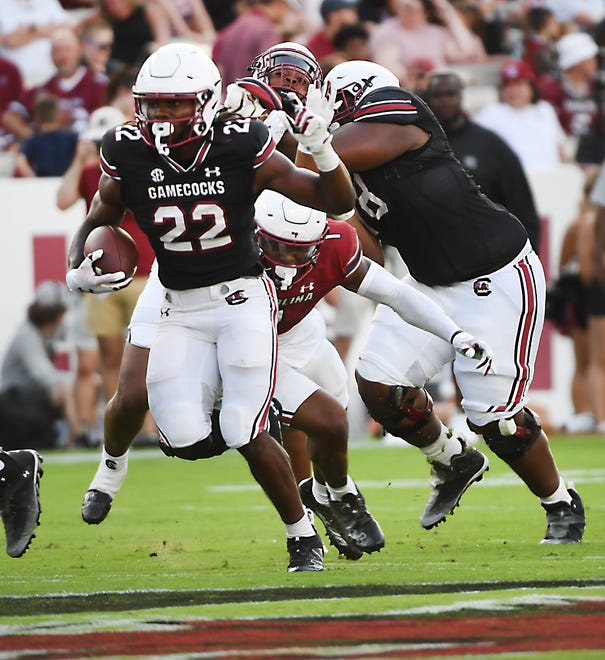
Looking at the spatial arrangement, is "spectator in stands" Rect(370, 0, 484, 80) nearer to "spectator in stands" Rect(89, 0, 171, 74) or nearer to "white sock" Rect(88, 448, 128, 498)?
"spectator in stands" Rect(89, 0, 171, 74)

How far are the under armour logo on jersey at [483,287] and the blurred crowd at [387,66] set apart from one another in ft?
11.0

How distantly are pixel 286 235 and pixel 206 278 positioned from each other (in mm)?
454

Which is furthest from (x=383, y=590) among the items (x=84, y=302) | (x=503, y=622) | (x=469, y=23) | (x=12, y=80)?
(x=469, y=23)

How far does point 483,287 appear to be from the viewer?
221 inches

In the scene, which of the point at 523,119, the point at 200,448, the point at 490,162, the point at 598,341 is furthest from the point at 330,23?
the point at 200,448

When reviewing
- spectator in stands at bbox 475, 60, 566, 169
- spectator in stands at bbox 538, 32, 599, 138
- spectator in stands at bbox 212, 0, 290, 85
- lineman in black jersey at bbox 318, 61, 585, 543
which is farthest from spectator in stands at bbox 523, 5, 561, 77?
lineman in black jersey at bbox 318, 61, 585, 543

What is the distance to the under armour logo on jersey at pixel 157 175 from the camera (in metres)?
4.92

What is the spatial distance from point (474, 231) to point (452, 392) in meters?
5.16

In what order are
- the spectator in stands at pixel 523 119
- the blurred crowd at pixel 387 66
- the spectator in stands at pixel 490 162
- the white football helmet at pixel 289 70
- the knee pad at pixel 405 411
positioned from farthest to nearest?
the spectator in stands at pixel 523 119
the blurred crowd at pixel 387 66
the spectator in stands at pixel 490 162
the white football helmet at pixel 289 70
the knee pad at pixel 405 411

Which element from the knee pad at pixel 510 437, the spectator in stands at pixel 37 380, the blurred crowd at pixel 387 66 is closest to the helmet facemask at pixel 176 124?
the knee pad at pixel 510 437

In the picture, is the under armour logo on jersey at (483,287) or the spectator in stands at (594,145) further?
the spectator in stands at (594,145)

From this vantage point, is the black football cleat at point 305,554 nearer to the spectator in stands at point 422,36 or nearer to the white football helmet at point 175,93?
the white football helmet at point 175,93

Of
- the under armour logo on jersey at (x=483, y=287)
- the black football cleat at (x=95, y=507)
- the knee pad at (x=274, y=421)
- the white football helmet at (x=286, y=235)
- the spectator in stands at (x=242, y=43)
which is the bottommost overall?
the spectator in stands at (x=242, y=43)

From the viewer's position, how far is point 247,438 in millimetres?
4770
